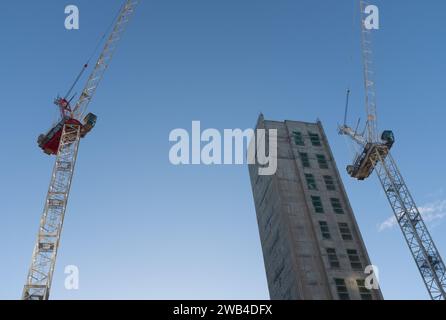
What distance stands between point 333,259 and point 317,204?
1087 centimetres

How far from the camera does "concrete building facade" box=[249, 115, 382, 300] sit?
67.9 meters

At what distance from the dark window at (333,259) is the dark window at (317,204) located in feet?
25.4

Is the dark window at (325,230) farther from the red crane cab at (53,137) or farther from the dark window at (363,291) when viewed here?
the red crane cab at (53,137)

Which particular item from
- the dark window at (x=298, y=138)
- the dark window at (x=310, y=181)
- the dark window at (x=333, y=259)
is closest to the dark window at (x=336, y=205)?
the dark window at (x=310, y=181)

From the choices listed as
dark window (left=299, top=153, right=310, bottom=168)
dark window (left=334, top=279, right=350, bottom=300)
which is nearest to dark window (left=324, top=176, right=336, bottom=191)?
dark window (left=299, top=153, right=310, bottom=168)

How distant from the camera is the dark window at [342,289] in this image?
217ft

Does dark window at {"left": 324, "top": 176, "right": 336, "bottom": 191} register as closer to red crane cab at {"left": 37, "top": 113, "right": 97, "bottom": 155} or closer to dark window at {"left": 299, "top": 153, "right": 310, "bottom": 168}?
dark window at {"left": 299, "top": 153, "right": 310, "bottom": 168}

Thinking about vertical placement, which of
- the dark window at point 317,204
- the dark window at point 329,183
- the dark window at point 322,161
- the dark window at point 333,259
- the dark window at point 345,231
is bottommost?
the dark window at point 333,259

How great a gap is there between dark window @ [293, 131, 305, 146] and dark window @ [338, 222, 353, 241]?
757 inches

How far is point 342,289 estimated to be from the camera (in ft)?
220
